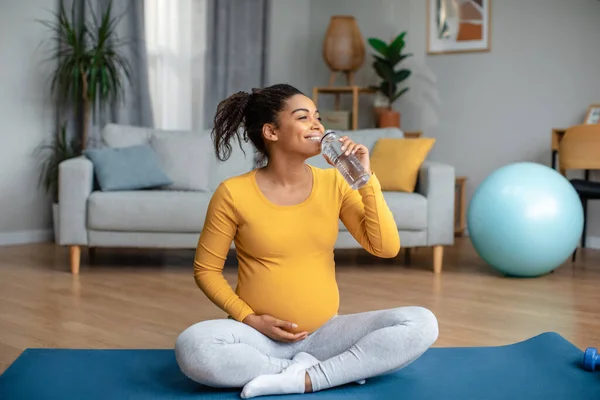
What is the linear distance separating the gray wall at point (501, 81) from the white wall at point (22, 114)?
196 cm

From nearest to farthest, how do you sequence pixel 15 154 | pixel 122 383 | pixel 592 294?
pixel 122 383
pixel 592 294
pixel 15 154

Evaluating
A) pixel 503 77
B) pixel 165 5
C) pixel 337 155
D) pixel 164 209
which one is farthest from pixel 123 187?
pixel 503 77

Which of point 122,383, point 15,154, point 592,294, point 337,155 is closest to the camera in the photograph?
point 337,155

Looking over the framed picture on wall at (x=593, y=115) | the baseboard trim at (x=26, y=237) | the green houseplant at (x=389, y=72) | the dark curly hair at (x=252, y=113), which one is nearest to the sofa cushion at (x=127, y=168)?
the baseboard trim at (x=26, y=237)

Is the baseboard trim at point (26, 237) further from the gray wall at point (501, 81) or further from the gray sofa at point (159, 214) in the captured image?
the gray wall at point (501, 81)

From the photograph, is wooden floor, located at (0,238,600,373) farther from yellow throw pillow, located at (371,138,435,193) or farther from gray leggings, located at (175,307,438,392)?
gray leggings, located at (175,307,438,392)

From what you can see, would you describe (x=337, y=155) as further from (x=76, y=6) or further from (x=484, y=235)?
(x=76, y=6)

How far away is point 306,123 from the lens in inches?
81.3

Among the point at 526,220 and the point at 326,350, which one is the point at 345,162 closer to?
the point at 326,350

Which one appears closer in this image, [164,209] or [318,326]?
[318,326]

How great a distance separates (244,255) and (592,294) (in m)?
2.12

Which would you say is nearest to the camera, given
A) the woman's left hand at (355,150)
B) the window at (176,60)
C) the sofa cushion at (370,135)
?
the woman's left hand at (355,150)

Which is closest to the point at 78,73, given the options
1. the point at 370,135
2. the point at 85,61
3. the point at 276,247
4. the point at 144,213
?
the point at 85,61

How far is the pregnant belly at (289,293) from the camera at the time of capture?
2.09 m
